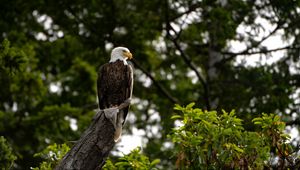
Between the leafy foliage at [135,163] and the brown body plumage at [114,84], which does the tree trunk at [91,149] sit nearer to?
the leafy foliage at [135,163]

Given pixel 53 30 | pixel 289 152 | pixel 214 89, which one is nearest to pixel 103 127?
pixel 289 152

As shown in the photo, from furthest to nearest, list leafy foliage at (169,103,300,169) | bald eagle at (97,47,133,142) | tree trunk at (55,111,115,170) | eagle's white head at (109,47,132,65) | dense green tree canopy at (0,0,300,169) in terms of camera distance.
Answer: dense green tree canopy at (0,0,300,169), eagle's white head at (109,47,132,65), bald eagle at (97,47,133,142), leafy foliage at (169,103,300,169), tree trunk at (55,111,115,170)

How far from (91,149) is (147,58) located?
876 cm

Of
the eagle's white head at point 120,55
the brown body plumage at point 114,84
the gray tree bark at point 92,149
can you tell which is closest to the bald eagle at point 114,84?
the brown body plumage at point 114,84

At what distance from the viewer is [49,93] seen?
51.3ft

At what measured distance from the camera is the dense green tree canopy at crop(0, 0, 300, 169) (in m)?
11.9

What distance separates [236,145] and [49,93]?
9446mm

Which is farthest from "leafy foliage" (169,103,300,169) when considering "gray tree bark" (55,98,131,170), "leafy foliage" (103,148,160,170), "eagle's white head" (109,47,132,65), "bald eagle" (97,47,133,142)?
"eagle's white head" (109,47,132,65)

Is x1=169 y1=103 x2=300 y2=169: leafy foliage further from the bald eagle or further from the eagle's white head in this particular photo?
the eagle's white head

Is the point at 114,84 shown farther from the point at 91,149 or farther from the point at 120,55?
the point at 91,149

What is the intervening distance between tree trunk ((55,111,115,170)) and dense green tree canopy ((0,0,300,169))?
14.4 ft

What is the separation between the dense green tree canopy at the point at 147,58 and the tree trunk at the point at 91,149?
14.4ft

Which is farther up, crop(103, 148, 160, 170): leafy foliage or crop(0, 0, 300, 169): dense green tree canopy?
crop(0, 0, 300, 169): dense green tree canopy

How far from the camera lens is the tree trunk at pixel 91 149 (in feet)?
20.5
